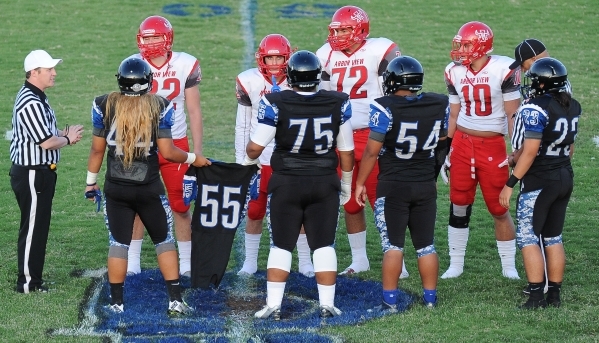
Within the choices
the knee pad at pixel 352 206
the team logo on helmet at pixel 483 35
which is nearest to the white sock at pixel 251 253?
the knee pad at pixel 352 206

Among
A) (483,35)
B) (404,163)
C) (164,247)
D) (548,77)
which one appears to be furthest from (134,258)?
(548,77)

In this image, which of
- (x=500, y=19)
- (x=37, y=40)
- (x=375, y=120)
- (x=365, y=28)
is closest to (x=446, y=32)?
(x=500, y=19)

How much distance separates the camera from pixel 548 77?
6.32 metres

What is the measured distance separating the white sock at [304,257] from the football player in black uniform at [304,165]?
1151 mm

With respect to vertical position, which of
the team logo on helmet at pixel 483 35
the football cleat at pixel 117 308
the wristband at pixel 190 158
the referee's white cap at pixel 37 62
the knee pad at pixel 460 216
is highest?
the team logo on helmet at pixel 483 35

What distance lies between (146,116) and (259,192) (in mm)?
1449

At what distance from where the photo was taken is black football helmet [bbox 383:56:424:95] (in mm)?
6348

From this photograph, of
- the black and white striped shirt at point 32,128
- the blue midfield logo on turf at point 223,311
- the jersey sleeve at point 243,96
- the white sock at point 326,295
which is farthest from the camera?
the jersey sleeve at point 243,96

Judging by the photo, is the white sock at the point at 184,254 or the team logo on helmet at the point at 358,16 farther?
the white sock at the point at 184,254

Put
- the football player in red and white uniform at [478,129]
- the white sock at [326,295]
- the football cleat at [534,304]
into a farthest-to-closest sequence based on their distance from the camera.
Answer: the football player in red and white uniform at [478,129], the football cleat at [534,304], the white sock at [326,295]

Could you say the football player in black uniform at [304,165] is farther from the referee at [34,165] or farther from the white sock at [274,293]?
the referee at [34,165]

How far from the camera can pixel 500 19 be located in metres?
17.2

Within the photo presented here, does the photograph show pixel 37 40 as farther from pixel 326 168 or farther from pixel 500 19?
pixel 326 168

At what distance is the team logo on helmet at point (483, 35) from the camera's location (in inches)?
285
